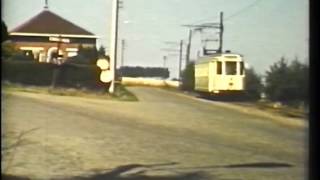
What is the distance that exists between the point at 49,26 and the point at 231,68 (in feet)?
3.23

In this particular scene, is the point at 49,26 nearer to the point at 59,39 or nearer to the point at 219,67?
the point at 59,39

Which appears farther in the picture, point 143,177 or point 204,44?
point 204,44

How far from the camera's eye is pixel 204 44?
3.64 meters

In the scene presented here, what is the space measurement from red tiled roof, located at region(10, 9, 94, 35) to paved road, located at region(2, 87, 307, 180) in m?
0.34

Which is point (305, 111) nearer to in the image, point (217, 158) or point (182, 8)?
point (217, 158)

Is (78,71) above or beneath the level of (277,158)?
above

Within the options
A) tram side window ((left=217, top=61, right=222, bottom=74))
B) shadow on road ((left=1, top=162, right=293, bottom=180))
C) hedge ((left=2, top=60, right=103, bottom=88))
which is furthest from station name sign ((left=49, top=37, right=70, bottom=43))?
tram side window ((left=217, top=61, right=222, bottom=74))

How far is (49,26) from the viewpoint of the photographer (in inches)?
136

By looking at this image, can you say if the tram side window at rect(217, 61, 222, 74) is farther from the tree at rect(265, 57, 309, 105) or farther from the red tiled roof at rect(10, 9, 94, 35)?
the red tiled roof at rect(10, 9, 94, 35)

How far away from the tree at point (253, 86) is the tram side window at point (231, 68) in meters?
0.07

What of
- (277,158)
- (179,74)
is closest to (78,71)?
(179,74)

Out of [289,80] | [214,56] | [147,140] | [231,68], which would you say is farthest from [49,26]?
[289,80]

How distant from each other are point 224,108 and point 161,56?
1.45 feet

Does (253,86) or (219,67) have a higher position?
(219,67)
